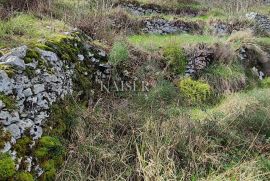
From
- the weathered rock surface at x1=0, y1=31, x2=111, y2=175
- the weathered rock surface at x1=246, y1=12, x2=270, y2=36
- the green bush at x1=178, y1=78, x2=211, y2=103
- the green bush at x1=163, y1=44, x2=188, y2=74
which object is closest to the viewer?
the weathered rock surface at x1=0, y1=31, x2=111, y2=175

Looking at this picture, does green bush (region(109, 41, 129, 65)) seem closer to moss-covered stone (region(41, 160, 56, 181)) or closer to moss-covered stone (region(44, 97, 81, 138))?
moss-covered stone (region(44, 97, 81, 138))

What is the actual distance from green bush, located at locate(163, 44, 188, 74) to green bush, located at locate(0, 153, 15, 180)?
16.1 ft

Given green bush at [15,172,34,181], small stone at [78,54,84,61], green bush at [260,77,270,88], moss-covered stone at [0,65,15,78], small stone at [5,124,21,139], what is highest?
moss-covered stone at [0,65,15,78]

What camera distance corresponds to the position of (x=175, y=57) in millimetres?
8039

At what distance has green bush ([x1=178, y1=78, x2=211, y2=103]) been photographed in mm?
7121

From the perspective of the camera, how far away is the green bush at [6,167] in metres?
3.32

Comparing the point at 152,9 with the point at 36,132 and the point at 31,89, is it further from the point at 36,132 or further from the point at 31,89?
the point at 36,132

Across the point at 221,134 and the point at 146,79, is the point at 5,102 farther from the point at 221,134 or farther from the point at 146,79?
the point at 146,79

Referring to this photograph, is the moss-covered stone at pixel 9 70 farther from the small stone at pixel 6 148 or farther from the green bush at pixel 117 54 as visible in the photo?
the green bush at pixel 117 54

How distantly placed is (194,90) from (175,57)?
1.06m

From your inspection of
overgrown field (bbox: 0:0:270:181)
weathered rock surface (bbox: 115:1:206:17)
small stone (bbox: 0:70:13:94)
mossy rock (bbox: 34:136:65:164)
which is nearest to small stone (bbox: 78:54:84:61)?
overgrown field (bbox: 0:0:270:181)

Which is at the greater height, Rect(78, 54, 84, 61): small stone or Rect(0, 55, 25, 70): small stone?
Rect(0, 55, 25, 70): small stone

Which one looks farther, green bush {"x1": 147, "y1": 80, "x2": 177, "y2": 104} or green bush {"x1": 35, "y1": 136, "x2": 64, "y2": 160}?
green bush {"x1": 147, "y1": 80, "x2": 177, "y2": 104}

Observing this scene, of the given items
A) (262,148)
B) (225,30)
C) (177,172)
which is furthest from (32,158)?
(225,30)
